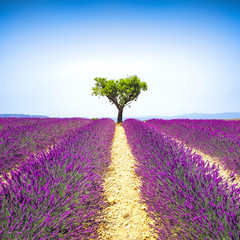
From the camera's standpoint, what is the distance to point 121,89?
62.3 ft

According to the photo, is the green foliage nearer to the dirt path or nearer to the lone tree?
the lone tree

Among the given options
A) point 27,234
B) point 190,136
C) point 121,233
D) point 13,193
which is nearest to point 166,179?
point 121,233

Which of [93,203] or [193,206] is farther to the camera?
[93,203]

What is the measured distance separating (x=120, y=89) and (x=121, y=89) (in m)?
0.23

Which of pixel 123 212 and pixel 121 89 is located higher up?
pixel 121 89

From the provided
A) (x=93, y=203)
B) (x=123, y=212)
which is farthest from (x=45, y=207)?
(x=123, y=212)

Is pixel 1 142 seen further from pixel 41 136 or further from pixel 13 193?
pixel 13 193

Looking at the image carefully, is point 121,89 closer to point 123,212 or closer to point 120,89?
point 120,89

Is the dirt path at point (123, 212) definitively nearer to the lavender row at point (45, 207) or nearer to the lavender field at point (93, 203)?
the lavender field at point (93, 203)

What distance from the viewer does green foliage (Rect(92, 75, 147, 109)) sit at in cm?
1902

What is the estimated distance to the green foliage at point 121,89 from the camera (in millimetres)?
19016

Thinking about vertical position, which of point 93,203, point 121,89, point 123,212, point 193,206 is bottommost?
point 123,212

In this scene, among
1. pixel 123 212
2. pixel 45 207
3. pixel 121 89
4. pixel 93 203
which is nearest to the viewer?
pixel 45 207

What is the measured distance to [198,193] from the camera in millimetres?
1686
